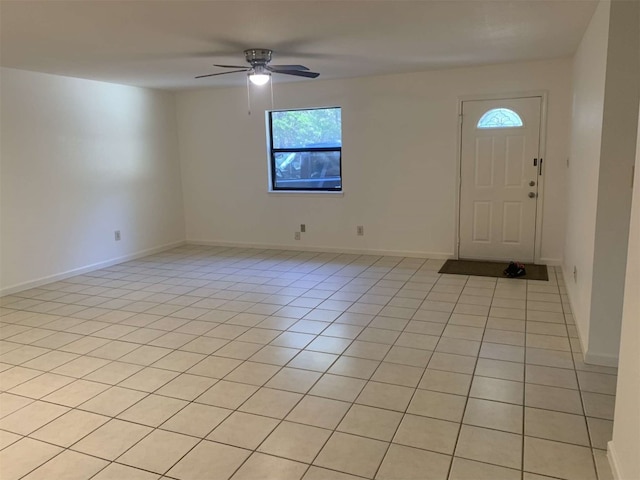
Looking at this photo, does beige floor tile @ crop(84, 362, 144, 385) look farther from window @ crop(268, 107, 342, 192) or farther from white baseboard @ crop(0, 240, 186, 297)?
window @ crop(268, 107, 342, 192)

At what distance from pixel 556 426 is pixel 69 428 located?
242 centimetres

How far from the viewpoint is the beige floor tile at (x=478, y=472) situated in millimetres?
1979

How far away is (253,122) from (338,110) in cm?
123

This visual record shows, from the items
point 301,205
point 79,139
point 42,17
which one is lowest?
point 301,205

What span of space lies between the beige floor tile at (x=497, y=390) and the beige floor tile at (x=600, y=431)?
1.14 feet

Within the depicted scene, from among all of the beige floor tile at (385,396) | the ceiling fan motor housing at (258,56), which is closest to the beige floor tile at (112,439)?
the beige floor tile at (385,396)

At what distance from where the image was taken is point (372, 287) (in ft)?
15.7

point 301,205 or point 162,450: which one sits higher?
point 301,205

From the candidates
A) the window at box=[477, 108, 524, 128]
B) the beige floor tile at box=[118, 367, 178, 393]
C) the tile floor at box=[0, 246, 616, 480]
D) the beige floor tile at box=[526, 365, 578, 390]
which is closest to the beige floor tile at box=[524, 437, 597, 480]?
the tile floor at box=[0, 246, 616, 480]

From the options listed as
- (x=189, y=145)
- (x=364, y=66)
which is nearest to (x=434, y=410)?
(x=364, y=66)

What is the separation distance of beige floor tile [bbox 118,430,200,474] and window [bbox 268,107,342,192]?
14.6 ft

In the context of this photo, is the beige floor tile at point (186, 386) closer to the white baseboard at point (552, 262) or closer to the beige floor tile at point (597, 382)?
the beige floor tile at point (597, 382)

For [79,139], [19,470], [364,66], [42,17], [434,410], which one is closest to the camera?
[19,470]

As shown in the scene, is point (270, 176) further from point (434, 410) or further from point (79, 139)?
point (434, 410)
